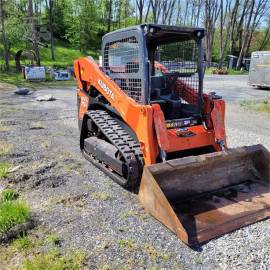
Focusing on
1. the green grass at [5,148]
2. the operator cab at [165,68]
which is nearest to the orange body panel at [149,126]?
the operator cab at [165,68]

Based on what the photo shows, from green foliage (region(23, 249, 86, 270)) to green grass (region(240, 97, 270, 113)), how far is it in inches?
382

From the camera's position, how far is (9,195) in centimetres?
439

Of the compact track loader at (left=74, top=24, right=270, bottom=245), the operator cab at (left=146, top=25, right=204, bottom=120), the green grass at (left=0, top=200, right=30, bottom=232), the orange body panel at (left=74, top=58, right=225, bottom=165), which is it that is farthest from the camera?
the operator cab at (left=146, top=25, right=204, bottom=120)

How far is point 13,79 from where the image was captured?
1852 cm

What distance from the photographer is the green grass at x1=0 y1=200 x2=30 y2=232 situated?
11.9 ft

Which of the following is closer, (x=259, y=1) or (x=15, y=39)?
(x=15, y=39)

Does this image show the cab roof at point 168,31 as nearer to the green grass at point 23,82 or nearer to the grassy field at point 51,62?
the green grass at point 23,82

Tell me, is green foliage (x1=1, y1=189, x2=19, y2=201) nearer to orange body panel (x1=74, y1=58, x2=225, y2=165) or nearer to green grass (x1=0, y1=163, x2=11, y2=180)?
green grass (x1=0, y1=163, x2=11, y2=180)

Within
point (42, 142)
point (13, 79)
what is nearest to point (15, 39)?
point (13, 79)

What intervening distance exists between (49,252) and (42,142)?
389 cm

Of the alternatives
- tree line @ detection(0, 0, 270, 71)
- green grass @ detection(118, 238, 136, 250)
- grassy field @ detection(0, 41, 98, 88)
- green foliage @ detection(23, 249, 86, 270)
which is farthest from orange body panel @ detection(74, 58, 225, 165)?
tree line @ detection(0, 0, 270, 71)

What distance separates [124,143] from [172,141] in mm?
636

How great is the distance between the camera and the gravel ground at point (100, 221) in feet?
10.6

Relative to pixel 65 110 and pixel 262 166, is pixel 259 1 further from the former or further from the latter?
pixel 262 166
